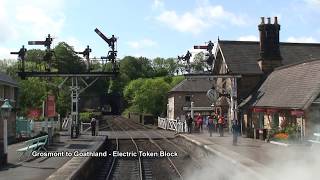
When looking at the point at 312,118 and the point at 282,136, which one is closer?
the point at 312,118

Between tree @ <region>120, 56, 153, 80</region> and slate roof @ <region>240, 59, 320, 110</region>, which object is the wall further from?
tree @ <region>120, 56, 153, 80</region>

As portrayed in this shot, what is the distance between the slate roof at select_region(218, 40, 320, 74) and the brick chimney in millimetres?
888

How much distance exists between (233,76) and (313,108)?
11909mm

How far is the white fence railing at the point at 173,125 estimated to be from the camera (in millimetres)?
41144

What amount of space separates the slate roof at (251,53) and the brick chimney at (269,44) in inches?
34.9

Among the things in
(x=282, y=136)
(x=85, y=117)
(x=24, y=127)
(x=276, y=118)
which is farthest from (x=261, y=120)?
(x=85, y=117)

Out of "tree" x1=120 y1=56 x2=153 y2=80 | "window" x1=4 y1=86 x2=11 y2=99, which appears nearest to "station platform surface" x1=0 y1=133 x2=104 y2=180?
"window" x1=4 y1=86 x2=11 y2=99

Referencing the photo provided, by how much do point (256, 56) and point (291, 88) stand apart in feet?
36.3

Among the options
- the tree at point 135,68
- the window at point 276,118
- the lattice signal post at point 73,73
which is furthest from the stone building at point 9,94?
the tree at point 135,68

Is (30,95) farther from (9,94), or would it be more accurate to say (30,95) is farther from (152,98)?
(9,94)

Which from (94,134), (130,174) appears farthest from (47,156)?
(94,134)

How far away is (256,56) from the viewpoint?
3978 centimetres

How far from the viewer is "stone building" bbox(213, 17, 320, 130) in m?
37.5

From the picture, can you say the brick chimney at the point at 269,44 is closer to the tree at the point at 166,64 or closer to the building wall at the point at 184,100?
the building wall at the point at 184,100
